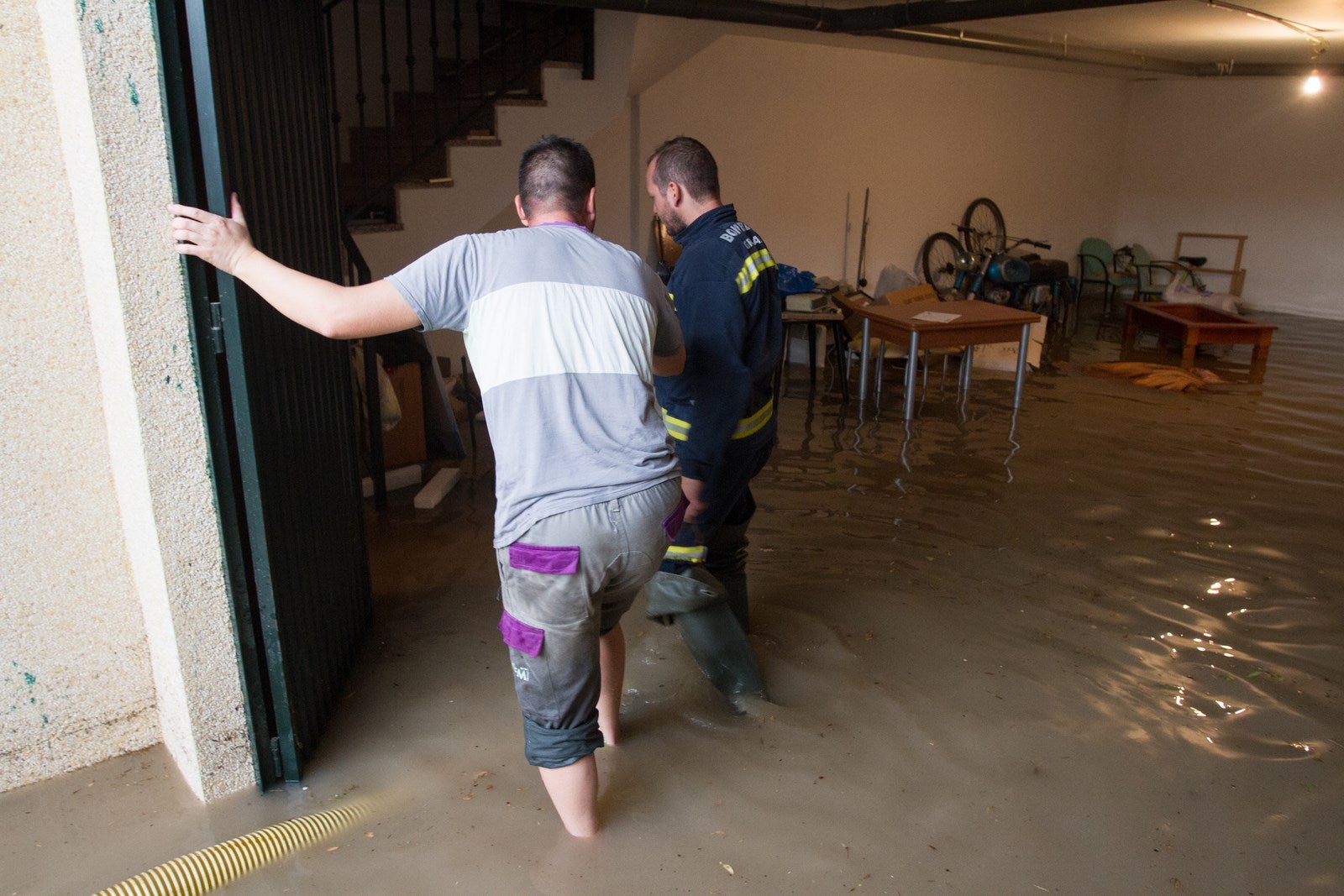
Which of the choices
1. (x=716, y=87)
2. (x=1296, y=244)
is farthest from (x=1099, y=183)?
(x=716, y=87)

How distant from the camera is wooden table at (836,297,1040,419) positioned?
6035 millimetres

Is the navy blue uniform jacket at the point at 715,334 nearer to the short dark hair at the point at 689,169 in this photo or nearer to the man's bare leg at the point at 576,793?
the short dark hair at the point at 689,169

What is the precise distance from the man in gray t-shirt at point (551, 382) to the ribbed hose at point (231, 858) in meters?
0.60

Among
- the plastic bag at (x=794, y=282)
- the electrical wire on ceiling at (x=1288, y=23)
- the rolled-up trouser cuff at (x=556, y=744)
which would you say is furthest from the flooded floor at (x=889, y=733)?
the electrical wire on ceiling at (x=1288, y=23)

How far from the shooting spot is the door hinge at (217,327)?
204 centimetres

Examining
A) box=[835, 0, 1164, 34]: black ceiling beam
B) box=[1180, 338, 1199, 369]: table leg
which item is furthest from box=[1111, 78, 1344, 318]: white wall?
box=[835, 0, 1164, 34]: black ceiling beam

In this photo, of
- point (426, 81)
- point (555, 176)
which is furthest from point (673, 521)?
point (426, 81)

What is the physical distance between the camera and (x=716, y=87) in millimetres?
7852

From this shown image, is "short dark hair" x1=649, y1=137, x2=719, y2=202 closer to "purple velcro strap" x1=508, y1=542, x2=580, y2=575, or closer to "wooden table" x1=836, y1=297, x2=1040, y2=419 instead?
"purple velcro strap" x1=508, y1=542, x2=580, y2=575

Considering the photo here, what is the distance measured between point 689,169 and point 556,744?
5.20 ft

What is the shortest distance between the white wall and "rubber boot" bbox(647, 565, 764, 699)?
11356mm

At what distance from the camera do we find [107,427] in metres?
2.22

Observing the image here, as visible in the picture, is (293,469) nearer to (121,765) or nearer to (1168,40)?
(121,765)

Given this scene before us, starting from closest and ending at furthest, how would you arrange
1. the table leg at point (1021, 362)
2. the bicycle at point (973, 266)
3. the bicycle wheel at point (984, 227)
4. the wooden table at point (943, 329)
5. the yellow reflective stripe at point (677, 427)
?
the yellow reflective stripe at point (677, 427)
the wooden table at point (943, 329)
the table leg at point (1021, 362)
the bicycle at point (973, 266)
the bicycle wheel at point (984, 227)
